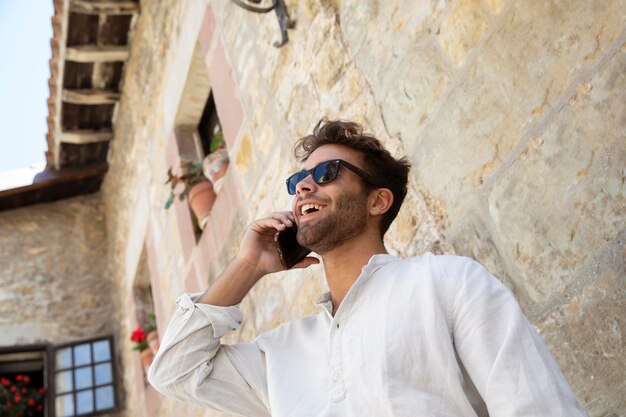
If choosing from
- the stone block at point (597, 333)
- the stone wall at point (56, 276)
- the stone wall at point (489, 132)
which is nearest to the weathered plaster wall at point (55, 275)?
the stone wall at point (56, 276)

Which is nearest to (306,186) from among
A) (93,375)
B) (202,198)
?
(202,198)

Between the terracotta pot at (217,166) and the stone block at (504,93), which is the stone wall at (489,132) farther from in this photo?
the terracotta pot at (217,166)

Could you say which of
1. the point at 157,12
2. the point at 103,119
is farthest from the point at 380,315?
the point at 103,119

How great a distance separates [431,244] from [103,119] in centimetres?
583

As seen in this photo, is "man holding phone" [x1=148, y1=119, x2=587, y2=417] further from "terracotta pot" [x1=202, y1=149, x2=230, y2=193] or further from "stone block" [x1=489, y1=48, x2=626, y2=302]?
"terracotta pot" [x1=202, y1=149, x2=230, y2=193]

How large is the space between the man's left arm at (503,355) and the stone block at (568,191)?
1.61 feet

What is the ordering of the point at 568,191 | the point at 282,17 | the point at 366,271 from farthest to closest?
the point at 282,17 → the point at 568,191 → the point at 366,271

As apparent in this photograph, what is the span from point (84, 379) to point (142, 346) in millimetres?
1303

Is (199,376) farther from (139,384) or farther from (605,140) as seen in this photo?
(139,384)

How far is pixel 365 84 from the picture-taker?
2951 mm

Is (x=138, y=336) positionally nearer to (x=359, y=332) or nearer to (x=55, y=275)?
(x=55, y=275)

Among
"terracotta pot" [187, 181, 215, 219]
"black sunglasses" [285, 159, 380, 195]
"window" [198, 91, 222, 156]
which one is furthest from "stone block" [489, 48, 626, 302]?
"window" [198, 91, 222, 156]

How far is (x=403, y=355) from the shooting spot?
1562 millimetres

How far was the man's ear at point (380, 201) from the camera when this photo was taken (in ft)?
6.72
